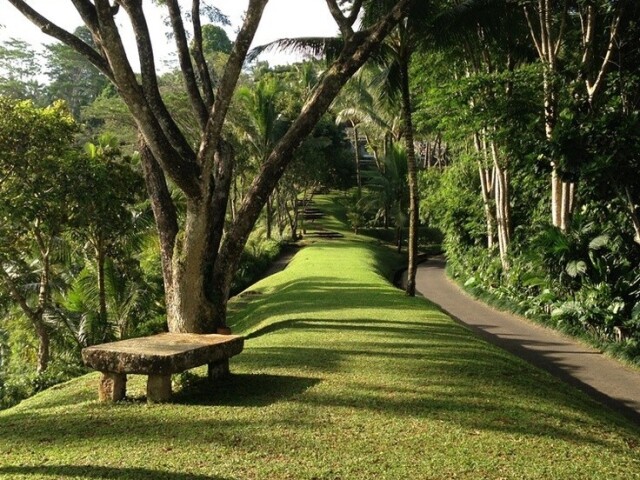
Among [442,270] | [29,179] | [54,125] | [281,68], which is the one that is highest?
[281,68]

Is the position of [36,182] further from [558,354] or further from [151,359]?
[558,354]

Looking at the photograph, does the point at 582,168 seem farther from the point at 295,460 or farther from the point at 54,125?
the point at 54,125

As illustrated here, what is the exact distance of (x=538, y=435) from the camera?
491cm

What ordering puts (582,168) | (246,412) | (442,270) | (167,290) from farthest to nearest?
(442,270), (582,168), (167,290), (246,412)

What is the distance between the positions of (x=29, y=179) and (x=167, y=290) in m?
4.47

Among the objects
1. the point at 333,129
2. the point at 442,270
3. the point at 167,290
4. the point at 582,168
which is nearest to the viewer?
the point at 167,290

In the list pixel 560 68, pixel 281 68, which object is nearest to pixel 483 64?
pixel 560 68

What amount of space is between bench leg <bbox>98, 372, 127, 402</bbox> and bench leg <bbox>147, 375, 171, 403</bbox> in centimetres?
31

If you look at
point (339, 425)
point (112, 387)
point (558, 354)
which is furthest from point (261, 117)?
point (339, 425)

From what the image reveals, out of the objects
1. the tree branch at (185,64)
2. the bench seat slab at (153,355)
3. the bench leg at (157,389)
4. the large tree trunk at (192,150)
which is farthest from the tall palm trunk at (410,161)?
the bench leg at (157,389)

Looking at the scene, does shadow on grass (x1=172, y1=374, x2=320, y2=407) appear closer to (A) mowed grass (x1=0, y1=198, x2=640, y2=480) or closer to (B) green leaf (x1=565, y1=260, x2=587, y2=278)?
(A) mowed grass (x1=0, y1=198, x2=640, y2=480)

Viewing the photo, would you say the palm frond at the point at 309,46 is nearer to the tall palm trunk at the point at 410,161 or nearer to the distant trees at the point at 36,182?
→ the tall palm trunk at the point at 410,161

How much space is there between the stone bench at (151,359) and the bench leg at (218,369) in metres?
0.19

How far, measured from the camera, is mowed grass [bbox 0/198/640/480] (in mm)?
4156
